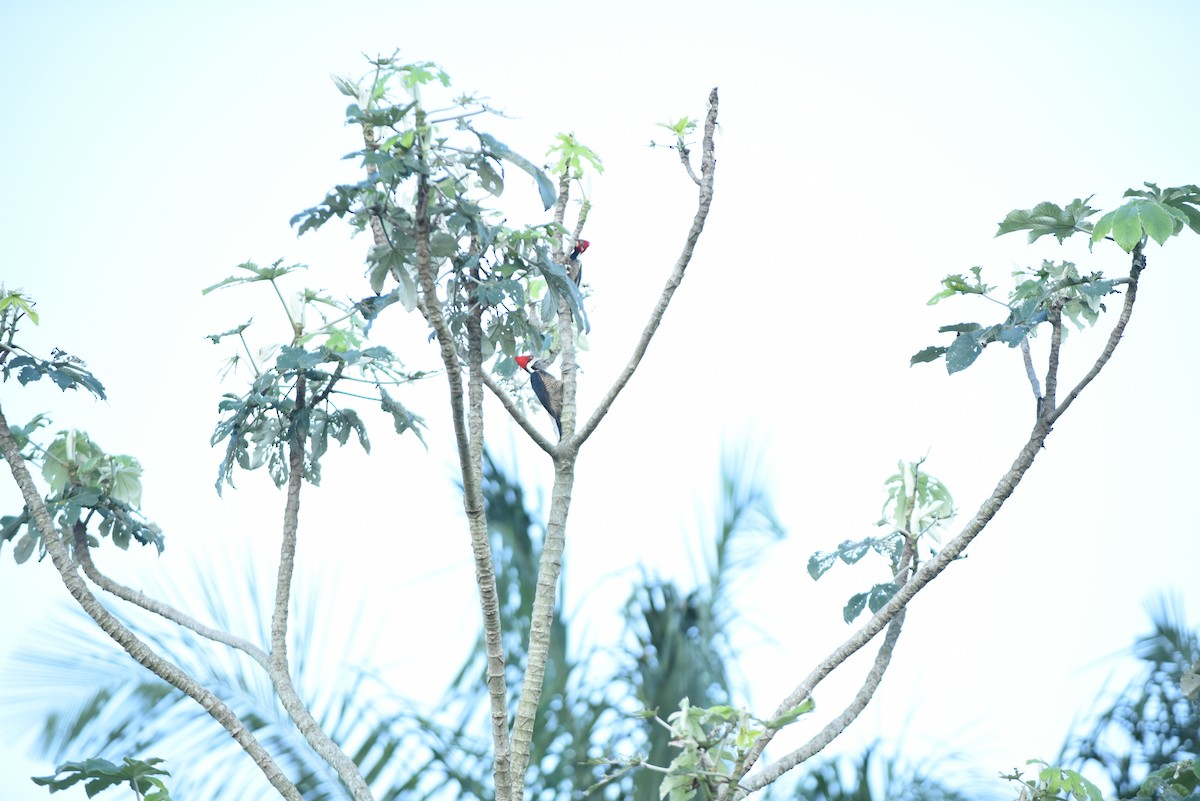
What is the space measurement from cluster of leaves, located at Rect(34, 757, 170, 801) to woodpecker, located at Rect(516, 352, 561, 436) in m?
1.25

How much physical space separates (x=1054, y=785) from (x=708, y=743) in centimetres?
113

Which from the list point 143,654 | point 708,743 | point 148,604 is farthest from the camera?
point 148,604

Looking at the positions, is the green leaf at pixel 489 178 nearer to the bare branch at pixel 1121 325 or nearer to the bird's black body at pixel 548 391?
the bird's black body at pixel 548 391

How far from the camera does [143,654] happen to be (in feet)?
8.43

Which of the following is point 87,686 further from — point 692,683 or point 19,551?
point 692,683

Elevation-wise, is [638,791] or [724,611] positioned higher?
[724,611]

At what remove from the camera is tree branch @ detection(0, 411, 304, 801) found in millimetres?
2547

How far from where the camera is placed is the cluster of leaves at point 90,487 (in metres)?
2.83

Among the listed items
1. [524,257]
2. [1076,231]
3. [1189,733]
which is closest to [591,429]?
[524,257]

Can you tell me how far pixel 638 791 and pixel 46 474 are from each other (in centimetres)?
228

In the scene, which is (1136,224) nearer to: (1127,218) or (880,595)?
(1127,218)

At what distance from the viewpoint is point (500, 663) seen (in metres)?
2.52

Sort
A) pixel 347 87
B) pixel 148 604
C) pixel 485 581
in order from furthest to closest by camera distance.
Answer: pixel 148 604 → pixel 485 581 → pixel 347 87

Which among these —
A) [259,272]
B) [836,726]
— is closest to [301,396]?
[259,272]
